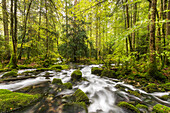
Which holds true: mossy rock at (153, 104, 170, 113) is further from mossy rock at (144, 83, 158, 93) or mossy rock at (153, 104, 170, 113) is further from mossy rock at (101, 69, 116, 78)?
mossy rock at (101, 69, 116, 78)

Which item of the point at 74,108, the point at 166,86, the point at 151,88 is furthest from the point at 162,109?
the point at 74,108

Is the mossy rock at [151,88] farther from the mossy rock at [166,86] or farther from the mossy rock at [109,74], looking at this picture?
the mossy rock at [109,74]

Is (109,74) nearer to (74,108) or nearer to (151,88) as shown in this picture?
(151,88)

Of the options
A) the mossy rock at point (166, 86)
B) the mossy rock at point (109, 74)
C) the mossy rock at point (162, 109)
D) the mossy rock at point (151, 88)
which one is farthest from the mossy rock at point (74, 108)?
the mossy rock at point (109, 74)

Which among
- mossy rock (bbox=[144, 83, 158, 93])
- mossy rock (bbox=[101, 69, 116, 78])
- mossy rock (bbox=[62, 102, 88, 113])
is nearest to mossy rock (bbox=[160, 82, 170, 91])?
mossy rock (bbox=[144, 83, 158, 93])

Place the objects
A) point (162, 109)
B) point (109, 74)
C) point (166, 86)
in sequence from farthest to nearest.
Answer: point (109, 74) → point (166, 86) → point (162, 109)

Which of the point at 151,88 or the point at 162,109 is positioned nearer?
the point at 162,109

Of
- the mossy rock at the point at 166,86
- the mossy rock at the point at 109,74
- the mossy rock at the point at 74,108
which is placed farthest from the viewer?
the mossy rock at the point at 109,74

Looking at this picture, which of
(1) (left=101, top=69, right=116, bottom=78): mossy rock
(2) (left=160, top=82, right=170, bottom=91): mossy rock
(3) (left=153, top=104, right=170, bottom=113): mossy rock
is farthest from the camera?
(1) (left=101, top=69, right=116, bottom=78): mossy rock

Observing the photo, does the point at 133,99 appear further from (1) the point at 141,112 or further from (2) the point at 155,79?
(2) the point at 155,79

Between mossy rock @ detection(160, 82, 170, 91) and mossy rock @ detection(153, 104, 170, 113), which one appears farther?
mossy rock @ detection(160, 82, 170, 91)

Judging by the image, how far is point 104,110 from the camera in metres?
3.08

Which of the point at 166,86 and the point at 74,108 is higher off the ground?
the point at 166,86

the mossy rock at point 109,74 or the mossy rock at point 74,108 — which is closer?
the mossy rock at point 74,108
